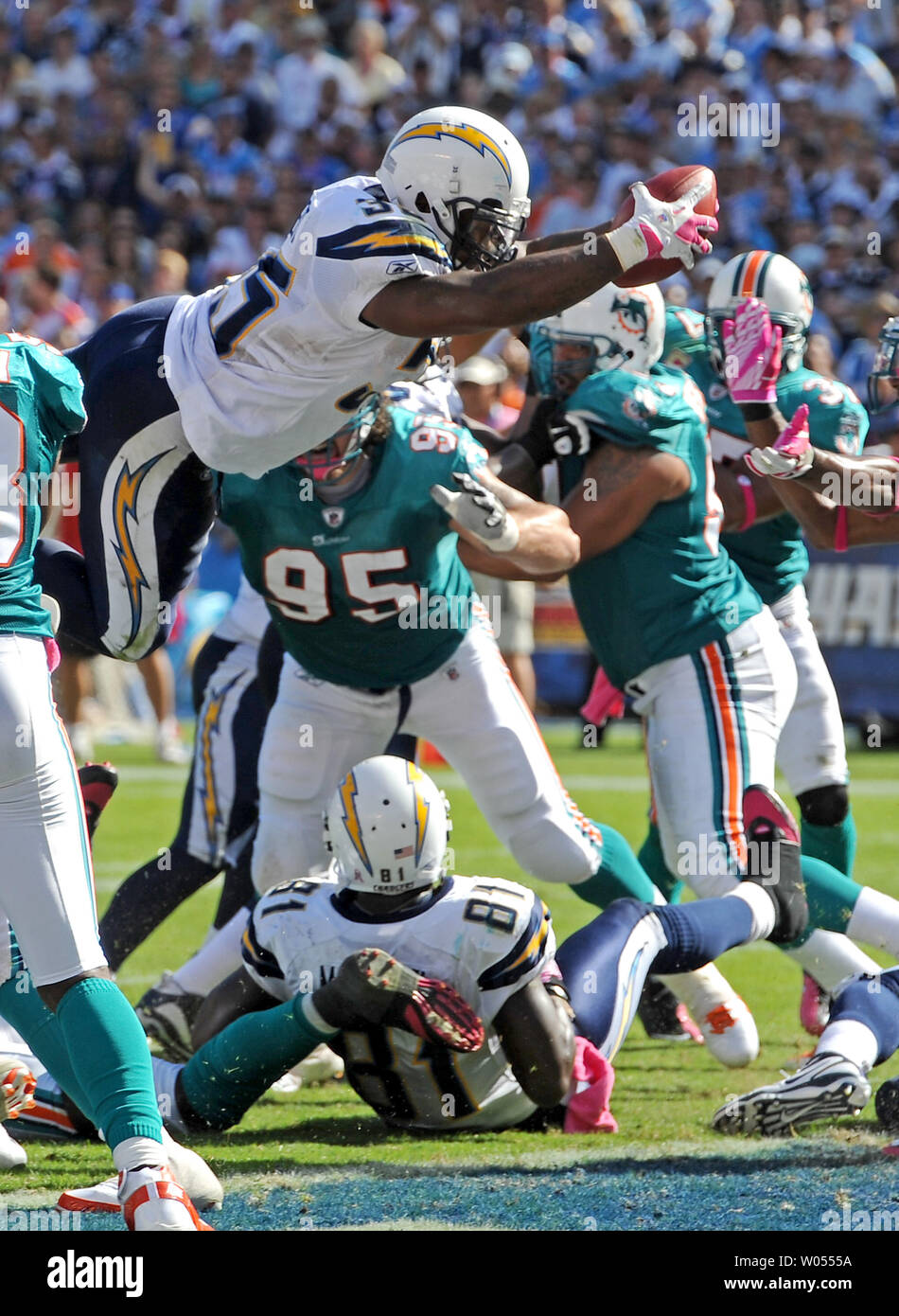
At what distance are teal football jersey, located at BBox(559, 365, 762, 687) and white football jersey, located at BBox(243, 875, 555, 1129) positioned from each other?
102 cm

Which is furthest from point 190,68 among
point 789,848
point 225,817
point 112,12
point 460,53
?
point 789,848

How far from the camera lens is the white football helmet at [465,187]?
3693mm

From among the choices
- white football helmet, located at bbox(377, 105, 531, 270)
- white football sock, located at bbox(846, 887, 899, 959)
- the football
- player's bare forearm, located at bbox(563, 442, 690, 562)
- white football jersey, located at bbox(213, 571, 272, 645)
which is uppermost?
white football helmet, located at bbox(377, 105, 531, 270)

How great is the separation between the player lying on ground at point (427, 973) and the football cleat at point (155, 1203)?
599 millimetres

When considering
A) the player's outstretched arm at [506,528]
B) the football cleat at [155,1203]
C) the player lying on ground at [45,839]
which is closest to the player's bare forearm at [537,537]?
the player's outstretched arm at [506,528]

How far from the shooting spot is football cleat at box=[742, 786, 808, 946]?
3889 mm

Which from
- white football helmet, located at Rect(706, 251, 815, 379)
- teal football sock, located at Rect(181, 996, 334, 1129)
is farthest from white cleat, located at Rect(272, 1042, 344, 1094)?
white football helmet, located at Rect(706, 251, 815, 379)

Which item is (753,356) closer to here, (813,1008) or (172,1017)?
(813,1008)

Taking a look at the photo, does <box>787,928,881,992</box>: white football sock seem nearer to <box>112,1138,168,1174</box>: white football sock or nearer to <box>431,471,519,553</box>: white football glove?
<box>431,471,519,553</box>: white football glove

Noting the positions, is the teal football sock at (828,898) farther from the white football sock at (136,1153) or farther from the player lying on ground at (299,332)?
the white football sock at (136,1153)

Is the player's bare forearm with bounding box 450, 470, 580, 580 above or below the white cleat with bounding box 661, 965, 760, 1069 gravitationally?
above

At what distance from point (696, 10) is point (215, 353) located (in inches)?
432
